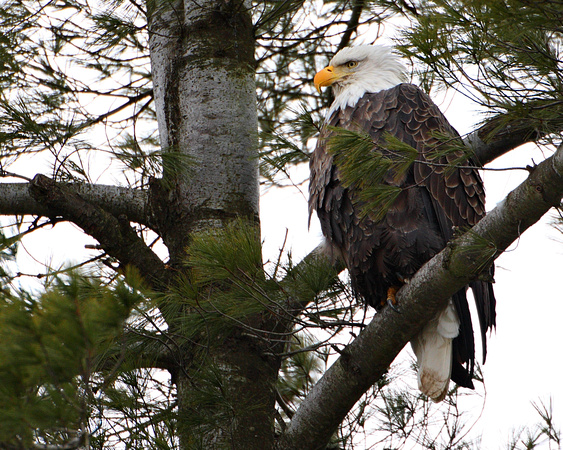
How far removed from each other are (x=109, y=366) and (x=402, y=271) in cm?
121

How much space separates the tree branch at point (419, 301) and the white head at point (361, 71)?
1.44 metres

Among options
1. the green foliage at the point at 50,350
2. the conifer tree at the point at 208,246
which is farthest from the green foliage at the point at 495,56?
the green foliage at the point at 50,350

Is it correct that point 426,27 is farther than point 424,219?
No

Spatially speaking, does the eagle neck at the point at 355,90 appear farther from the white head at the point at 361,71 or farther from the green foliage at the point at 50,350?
the green foliage at the point at 50,350

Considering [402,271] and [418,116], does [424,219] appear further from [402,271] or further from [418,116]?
[418,116]

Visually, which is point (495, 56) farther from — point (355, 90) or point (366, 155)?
point (355, 90)

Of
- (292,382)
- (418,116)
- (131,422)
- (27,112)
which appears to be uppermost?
→ (418,116)

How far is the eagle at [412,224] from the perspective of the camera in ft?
9.00

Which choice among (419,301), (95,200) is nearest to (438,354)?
(419,301)

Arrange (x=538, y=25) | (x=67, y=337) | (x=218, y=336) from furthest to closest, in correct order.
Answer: (x=218, y=336), (x=538, y=25), (x=67, y=337)

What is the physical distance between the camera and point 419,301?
6.97 feet

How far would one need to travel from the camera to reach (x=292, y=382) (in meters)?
3.54

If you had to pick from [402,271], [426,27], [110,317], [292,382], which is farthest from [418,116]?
[110,317]

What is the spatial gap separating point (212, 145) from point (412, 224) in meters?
0.96
